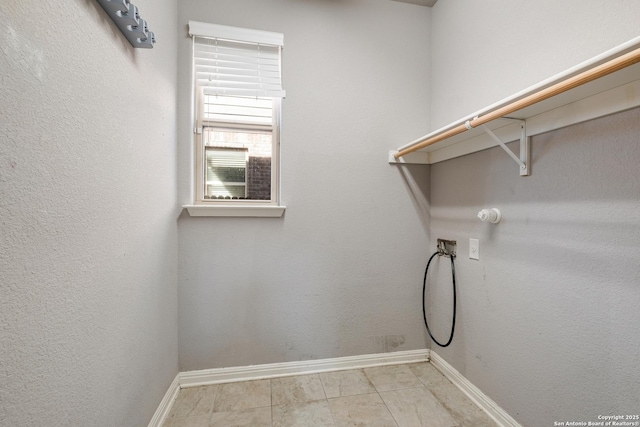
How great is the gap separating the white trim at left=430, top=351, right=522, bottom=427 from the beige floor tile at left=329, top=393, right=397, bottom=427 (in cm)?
51

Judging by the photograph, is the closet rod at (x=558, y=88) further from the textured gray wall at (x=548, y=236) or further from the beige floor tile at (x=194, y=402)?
the beige floor tile at (x=194, y=402)

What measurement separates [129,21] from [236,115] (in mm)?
811

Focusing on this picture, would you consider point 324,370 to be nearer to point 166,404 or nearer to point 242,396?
point 242,396

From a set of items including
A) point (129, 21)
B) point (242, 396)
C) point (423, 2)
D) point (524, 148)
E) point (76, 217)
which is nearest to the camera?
point (76, 217)

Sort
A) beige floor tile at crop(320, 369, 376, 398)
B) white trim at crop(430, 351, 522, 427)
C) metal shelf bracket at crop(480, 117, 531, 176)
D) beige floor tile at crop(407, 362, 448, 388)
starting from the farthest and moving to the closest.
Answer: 1. beige floor tile at crop(407, 362, 448, 388)
2. beige floor tile at crop(320, 369, 376, 398)
3. white trim at crop(430, 351, 522, 427)
4. metal shelf bracket at crop(480, 117, 531, 176)

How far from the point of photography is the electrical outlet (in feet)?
4.89

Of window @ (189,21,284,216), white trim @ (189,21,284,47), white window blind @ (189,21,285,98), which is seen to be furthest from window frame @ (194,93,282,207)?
white trim @ (189,21,284,47)

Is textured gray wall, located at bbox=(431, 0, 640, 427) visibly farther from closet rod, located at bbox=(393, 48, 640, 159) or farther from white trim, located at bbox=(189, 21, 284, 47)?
white trim, located at bbox=(189, 21, 284, 47)

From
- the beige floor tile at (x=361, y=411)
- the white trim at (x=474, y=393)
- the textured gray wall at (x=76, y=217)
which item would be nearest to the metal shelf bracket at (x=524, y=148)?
the white trim at (x=474, y=393)

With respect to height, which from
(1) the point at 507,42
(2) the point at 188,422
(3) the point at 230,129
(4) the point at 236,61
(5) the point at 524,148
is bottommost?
(2) the point at 188,422

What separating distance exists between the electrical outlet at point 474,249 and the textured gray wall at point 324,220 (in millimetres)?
403

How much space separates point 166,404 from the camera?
1402mm

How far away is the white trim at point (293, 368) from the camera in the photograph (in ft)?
5.38

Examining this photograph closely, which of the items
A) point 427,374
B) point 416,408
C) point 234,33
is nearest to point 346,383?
point 416,408
